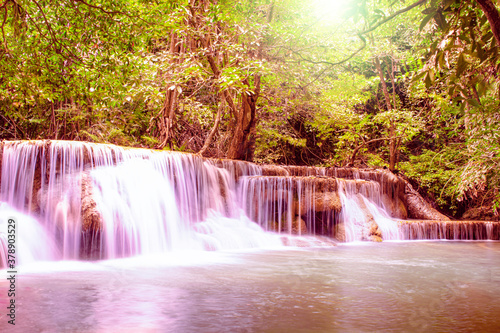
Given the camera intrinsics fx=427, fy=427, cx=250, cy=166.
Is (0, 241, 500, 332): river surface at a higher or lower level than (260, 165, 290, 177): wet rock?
lower

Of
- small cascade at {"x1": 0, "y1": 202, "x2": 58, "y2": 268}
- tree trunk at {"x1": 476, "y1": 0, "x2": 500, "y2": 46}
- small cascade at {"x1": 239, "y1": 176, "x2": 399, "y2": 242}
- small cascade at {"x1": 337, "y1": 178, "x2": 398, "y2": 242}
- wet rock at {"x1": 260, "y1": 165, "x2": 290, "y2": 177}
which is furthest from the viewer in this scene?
wet rock at {"x1": 260, "y1": 165, "x2": 290, "y2": 177}

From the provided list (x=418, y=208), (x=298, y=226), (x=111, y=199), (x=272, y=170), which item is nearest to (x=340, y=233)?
(x=298, y=226)

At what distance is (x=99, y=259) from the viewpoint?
7.31m

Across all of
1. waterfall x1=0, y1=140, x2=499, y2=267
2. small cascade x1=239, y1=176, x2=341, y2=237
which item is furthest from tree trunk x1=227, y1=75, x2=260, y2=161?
small cascade x1=239, y1=176, x2=341, y2=237

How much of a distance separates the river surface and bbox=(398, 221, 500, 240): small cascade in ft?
16.0

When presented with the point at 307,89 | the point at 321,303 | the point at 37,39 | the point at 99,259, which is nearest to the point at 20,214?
the point at 99,259

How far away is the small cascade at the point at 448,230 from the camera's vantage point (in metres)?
12.4

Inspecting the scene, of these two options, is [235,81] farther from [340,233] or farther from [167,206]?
[340,233]

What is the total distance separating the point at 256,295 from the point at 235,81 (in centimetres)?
674

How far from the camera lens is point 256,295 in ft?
14.9

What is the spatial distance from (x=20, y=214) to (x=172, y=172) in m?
3.45

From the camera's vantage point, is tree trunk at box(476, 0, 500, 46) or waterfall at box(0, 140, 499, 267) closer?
tree trunk at box(476, 0, 500, 46)

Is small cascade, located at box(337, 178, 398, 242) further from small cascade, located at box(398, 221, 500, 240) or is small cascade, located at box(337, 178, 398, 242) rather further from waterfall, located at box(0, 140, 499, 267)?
small cascade, located at box(398, 221, 500, 240)

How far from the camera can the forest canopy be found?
22.4 ft
